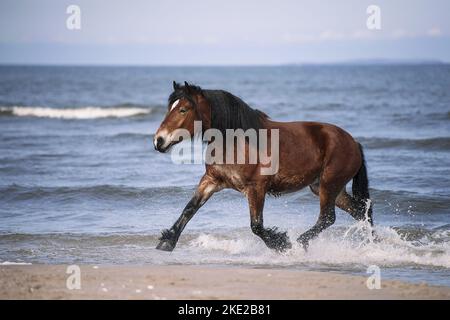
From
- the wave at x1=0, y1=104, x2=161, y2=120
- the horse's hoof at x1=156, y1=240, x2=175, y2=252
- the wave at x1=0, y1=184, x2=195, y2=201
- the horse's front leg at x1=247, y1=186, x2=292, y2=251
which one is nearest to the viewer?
the horse's front leg at x1=247, y1=186, x2=292, y2=251

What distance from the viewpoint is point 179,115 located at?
7695 mm

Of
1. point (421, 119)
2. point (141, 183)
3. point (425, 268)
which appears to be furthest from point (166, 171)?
point (421, 119)

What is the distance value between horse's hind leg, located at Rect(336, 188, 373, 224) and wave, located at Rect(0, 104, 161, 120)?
25584mm

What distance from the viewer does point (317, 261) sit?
8297 millimetres

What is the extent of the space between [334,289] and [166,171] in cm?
968

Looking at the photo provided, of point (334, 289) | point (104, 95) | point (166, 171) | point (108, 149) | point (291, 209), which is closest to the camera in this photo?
point (334, 289)

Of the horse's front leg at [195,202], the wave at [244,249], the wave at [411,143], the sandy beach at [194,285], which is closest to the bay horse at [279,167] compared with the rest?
the horse's front leg at [195,202]

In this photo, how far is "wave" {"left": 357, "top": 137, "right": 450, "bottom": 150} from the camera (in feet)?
62.2

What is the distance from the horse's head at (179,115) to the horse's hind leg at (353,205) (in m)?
A: 2.09

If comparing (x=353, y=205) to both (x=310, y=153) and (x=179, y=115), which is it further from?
(x=179, y=115)

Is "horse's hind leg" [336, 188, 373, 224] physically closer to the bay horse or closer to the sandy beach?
the bay horse

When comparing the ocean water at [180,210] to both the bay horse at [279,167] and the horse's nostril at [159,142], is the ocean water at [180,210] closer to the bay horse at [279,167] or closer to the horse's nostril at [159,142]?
the bay horse at [279,167]

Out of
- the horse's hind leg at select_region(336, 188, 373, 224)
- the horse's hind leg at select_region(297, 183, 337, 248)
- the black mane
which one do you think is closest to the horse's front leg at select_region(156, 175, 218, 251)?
the black mane
